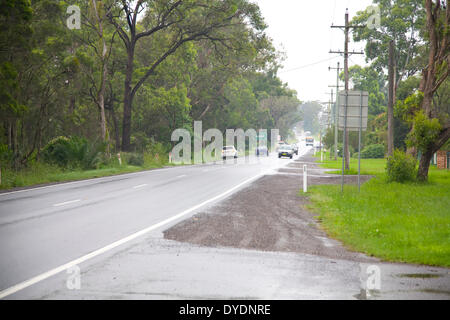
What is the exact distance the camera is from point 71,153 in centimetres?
2847

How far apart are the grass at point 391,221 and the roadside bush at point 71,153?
1600 centimetres

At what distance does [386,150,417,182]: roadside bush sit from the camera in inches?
862

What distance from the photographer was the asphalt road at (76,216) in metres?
7.45

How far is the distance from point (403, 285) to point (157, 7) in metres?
33.2

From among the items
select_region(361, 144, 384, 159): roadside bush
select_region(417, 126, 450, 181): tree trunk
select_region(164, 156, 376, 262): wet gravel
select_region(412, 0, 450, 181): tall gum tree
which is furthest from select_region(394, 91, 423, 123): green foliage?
select_region(361, 144, 384, 159): roadside bush

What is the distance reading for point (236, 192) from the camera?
18438 millimetres

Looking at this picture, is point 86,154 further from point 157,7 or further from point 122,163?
point 157,7

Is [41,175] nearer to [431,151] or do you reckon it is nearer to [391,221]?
[391,221]

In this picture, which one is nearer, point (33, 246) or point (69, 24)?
point (33, 246)

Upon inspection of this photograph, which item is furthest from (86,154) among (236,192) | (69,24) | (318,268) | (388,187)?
(318,268)

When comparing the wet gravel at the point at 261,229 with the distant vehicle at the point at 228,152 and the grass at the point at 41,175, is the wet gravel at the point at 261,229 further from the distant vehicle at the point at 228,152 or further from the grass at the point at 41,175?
the distant vehicle at the point at 228,152

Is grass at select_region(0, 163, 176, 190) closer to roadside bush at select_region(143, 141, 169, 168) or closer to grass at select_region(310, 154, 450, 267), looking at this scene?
roadside bush at select_region(143, 141, 169, 168)

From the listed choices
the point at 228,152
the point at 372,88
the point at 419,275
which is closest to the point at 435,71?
the point at 419,275

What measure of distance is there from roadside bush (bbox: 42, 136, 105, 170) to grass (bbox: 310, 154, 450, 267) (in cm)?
1600
